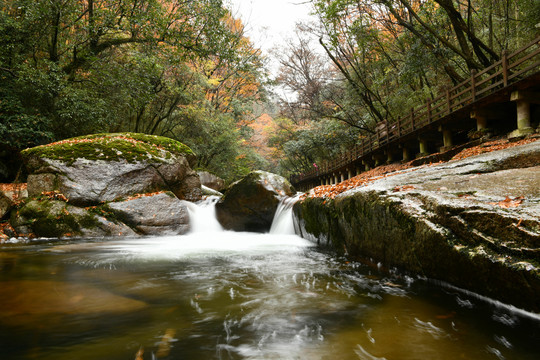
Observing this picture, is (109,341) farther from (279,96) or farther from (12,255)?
(279,96)

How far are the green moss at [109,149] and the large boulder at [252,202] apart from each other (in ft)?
9.92

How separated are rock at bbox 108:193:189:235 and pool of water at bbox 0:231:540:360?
4590 mm

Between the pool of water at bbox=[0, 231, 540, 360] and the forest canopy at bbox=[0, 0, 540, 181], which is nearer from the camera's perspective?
the pool of water at bbox=[0, 231, 540, 360]

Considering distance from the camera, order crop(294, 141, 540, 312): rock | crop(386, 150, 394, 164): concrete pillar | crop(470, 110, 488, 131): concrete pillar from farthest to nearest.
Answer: crop(386, 150, 394, 164): concrete pillar, crop(470, 110, 488, 131): concrete pillar, crop(294, 141, 540, 312): rock

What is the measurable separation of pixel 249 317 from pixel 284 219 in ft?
21.1

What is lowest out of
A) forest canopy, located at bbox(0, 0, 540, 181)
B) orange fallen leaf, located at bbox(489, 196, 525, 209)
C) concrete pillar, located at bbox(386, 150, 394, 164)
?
orange fallen leaf, located at bbox(489, 196, 525, 209)

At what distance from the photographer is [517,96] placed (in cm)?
818

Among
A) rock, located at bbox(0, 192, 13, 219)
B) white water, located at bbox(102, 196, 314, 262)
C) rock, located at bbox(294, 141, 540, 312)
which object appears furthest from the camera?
rock, located at bbox(0, 192, 13, 219)

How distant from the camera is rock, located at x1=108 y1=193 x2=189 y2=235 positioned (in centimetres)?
821

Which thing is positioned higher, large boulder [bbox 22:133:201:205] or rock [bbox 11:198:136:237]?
large boulder [bbox 22:133:201:205]

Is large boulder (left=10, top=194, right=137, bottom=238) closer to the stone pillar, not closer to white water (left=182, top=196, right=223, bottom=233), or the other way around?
white water (left=182, top=196, right=223, bottom=233)

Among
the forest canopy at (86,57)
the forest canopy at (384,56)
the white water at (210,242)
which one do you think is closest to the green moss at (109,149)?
the forest canopy at (86,57)

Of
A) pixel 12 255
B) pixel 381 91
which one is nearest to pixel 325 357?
pixel 12 255

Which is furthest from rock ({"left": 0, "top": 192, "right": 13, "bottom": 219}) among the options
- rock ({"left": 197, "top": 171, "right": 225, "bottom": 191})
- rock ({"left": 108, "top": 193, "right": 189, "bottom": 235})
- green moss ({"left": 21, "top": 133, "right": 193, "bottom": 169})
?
rock ({"left": 197, "top": 171, "right": 225, "bottom": 191})
